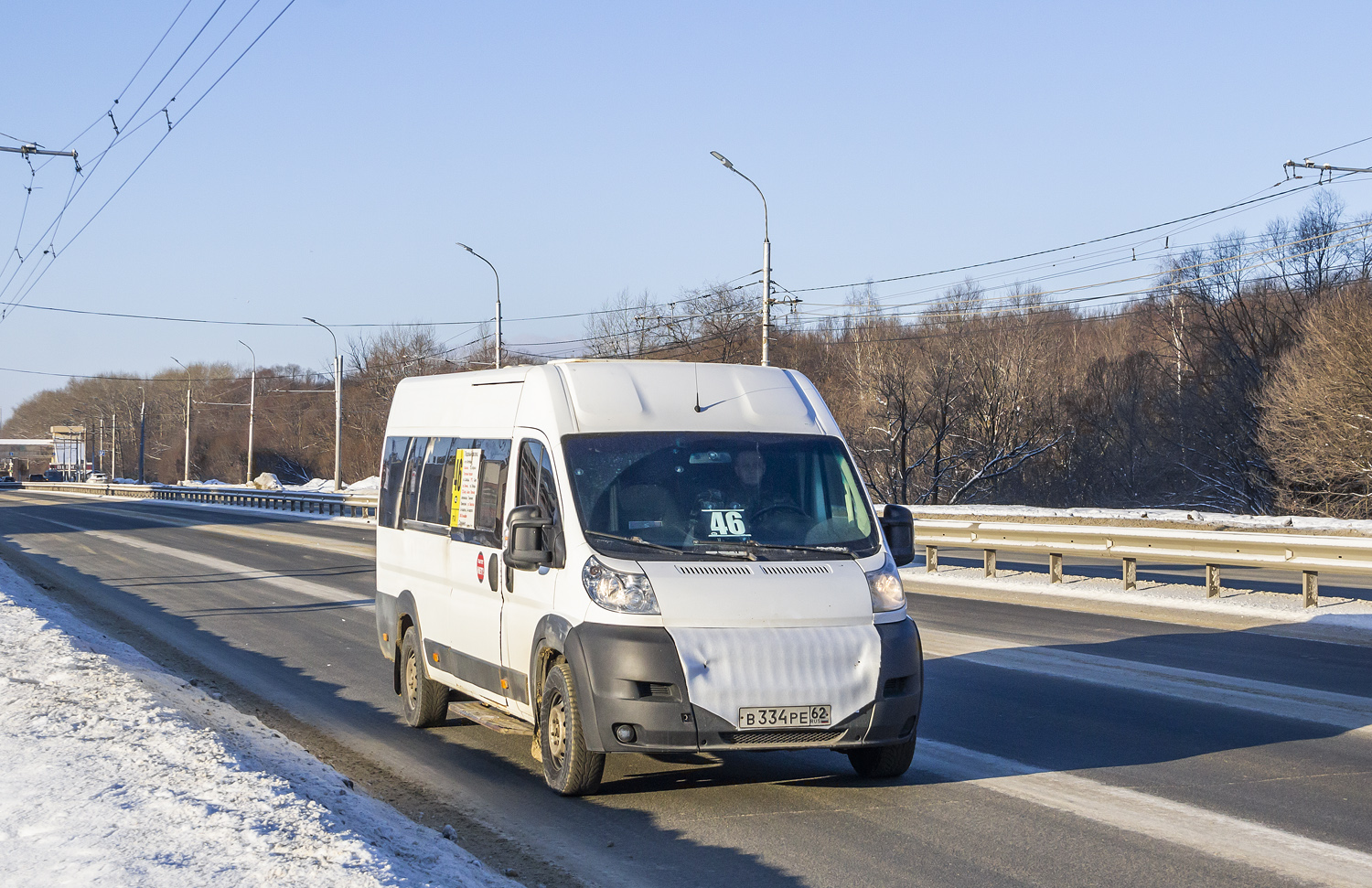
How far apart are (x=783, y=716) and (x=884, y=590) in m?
0.91

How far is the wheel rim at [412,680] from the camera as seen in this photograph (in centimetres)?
865

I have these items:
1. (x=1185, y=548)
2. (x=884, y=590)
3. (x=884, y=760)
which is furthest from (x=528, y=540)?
(x=1185, y=548)

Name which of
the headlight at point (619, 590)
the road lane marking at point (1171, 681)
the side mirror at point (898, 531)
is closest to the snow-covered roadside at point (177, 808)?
the headlight at point (619, 590)

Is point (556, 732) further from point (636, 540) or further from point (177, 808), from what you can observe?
point (177, 808)

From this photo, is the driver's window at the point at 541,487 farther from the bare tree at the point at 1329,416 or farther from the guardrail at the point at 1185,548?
the bare tree at the point at 1329,416

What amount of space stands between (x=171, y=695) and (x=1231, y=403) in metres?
39.6

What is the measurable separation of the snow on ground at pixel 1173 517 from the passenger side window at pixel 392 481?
18.2m

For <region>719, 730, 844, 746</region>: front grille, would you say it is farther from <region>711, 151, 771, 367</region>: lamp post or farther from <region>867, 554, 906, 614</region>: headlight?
<region>711, 151, 771, 367</region>: lamp post

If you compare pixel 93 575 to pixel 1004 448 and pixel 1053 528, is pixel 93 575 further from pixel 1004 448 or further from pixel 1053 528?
pixel 1004 448

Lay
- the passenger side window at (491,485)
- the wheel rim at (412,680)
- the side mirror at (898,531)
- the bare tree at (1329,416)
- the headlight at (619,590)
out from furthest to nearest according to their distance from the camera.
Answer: the bare tree at (1329,416), the wheel rim at (412,680), the passenger side window at (491,485), the side mirror at (898,531), the headlight at (619,590)

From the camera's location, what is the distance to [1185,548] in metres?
16.6

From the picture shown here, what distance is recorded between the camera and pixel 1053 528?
1952 cm

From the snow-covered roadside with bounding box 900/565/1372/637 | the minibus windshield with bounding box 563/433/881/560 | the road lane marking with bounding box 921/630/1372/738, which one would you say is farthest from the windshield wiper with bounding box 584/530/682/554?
the snow-covered roadside with bounding box 900/565/1372/637

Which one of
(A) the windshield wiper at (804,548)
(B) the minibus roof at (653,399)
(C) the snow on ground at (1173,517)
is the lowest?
(C) the snow on ground at (1173,517)
